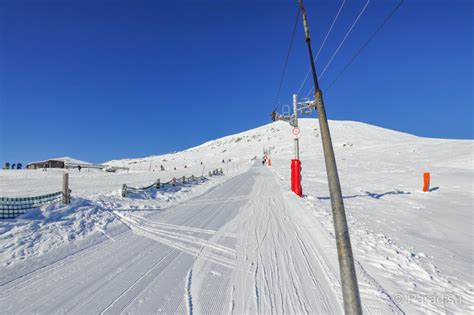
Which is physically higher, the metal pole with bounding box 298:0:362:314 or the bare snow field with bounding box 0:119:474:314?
the metal pole with bounding box 298:0:362:314

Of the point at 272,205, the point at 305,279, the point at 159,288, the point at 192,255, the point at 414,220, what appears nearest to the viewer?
the point at 159,288

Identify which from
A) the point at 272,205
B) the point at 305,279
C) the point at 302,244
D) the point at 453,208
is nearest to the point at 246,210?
the point at 272,205

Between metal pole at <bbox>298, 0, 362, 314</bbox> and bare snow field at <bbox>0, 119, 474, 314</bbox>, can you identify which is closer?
metal pole at <bbox>298, 0, 362, 314</bbox>

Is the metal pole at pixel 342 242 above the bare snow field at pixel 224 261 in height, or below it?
above

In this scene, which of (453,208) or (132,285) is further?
(453,208)

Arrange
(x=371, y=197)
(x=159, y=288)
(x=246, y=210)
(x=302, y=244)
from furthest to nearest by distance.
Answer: (x=371, y=197), (x=246, y=210), (x=302, y=244), (x=159, y=288)

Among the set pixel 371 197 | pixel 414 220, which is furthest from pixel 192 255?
pixel 371 197

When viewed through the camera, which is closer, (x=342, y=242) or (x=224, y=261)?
(x=342, y=242)

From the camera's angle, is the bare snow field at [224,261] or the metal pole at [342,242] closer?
the metal pole at [342,242]

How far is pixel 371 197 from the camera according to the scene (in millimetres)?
13508

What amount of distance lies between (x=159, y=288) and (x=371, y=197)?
43.7 feet

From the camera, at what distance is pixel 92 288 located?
384cm

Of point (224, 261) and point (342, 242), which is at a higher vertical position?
point (342, 242)

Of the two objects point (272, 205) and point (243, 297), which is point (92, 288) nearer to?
point (243, 297)
